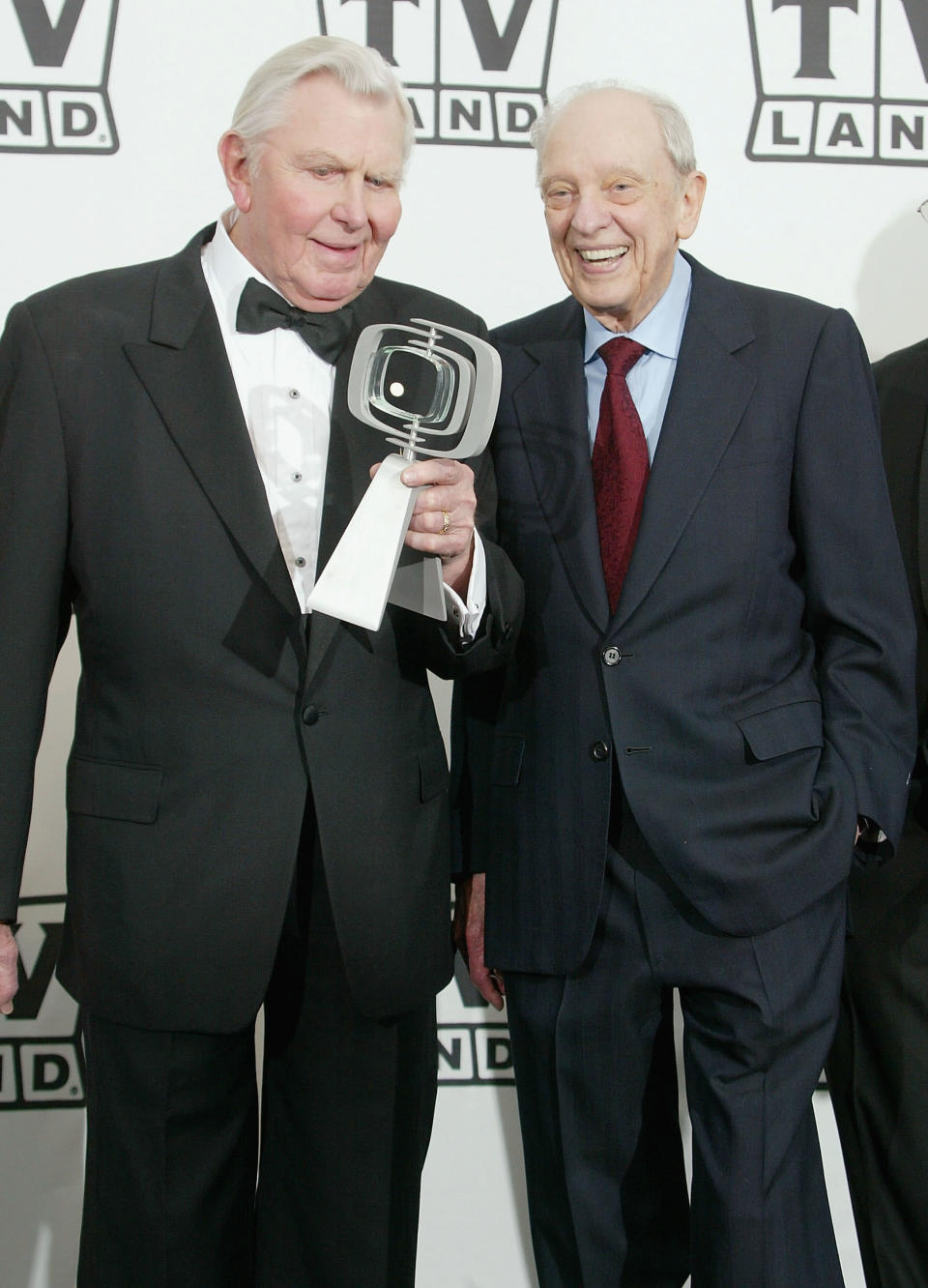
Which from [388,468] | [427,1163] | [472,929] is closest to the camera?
[388,468]

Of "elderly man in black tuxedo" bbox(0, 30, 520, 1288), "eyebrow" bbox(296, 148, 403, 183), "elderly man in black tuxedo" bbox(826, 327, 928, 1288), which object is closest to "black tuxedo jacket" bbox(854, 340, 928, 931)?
"elderly man in black tuxedo" bbox(826, 327, 928, 1288)

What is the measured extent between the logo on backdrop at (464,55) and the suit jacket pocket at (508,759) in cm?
98

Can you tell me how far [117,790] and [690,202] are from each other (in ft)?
3.04

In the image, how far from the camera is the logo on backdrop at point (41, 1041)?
2092 millimetres

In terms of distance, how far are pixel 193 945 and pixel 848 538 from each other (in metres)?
0.82

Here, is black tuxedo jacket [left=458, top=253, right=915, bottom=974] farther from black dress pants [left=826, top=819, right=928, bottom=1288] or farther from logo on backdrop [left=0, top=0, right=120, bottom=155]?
logo on backdrop [left=0, top=0, right=120, bottom=155]

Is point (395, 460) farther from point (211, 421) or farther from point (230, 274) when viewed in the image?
point (230, 274)

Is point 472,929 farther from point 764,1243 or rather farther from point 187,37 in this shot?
point 187,37

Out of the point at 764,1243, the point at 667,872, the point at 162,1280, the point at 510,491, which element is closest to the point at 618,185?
the point at 510,491

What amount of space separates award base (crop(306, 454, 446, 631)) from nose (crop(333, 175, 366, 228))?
0.31 metres

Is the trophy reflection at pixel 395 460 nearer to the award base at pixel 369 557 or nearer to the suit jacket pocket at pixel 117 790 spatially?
the award base at pixel 369 557

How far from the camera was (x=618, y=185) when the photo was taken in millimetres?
1492

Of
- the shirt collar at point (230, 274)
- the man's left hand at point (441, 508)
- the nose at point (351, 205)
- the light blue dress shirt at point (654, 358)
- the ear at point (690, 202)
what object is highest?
the ear at point (690, 202)

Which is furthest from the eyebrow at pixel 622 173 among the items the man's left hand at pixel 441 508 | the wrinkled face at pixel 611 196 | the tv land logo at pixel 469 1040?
the tv land logo at pixel 469 1040
